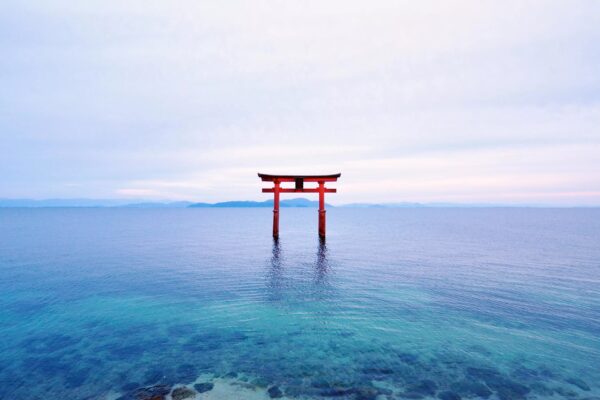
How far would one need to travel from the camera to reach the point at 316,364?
7.46 m

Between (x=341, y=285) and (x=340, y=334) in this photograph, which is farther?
(x=341, y=285)

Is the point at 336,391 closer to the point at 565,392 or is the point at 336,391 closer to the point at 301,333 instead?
the point at 301,333

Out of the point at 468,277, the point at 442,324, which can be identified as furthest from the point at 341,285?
the point at 468,277

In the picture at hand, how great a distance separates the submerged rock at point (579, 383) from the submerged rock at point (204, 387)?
25.8 ft

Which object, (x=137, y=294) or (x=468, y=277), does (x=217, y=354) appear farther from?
(x=468, y=277)

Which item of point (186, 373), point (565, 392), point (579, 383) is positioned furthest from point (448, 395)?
point (186, 373)

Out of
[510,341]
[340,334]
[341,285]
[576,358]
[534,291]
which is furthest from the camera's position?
[341,285]

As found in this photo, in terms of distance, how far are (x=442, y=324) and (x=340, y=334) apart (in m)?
3.52

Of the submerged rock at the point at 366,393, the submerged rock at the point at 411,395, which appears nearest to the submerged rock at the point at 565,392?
the submerged rock at the point at 411,395

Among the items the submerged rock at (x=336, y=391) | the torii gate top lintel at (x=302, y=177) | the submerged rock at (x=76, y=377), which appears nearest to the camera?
the submerged rock at (x=336, y=391)

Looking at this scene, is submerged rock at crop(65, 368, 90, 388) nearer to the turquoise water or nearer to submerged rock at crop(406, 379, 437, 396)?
the turquoise water

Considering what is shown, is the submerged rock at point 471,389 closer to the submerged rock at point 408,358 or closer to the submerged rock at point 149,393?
the submerged rock at point 408,358

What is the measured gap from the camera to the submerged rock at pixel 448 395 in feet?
20.1

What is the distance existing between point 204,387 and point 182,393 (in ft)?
1.45
